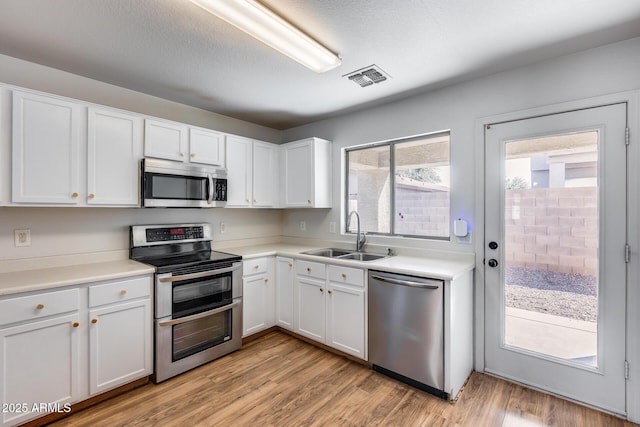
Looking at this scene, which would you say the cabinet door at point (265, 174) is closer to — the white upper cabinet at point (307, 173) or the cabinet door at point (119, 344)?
the white upper cabinet at point (307, 173)

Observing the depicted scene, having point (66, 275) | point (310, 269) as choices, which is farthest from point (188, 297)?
point (310, 269)

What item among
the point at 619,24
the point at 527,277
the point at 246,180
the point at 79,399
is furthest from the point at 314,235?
the point at 619,24

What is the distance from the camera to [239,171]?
3309mm

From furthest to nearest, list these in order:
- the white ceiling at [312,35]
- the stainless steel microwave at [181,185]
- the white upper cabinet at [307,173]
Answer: the white upper cabinet at [307,173]
the stainless steel microwave at [181,185]
the white ceiling at [312,35]

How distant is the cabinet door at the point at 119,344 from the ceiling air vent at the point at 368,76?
247 centimetres

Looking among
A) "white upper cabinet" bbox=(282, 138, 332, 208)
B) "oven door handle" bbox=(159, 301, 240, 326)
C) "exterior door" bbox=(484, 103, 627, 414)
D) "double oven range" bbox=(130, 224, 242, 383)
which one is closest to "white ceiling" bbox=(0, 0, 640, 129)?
"exterior door" bbox=(484, 103, 627, 414)

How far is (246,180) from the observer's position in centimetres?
Result: 338

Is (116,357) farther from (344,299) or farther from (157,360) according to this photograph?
(344,299)

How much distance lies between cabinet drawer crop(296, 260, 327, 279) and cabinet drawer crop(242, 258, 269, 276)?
0.38 metres

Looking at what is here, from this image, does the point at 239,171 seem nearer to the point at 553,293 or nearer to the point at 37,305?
the point at 37,305

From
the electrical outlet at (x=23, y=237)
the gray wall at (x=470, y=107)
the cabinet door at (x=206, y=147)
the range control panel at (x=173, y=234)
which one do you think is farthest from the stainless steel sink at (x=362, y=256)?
the electrical outlet at (x=23, y=237)

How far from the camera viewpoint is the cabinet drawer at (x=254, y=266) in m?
3.01

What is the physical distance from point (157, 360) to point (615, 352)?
3.31 m

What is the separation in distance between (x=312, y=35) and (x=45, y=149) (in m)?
2.02
